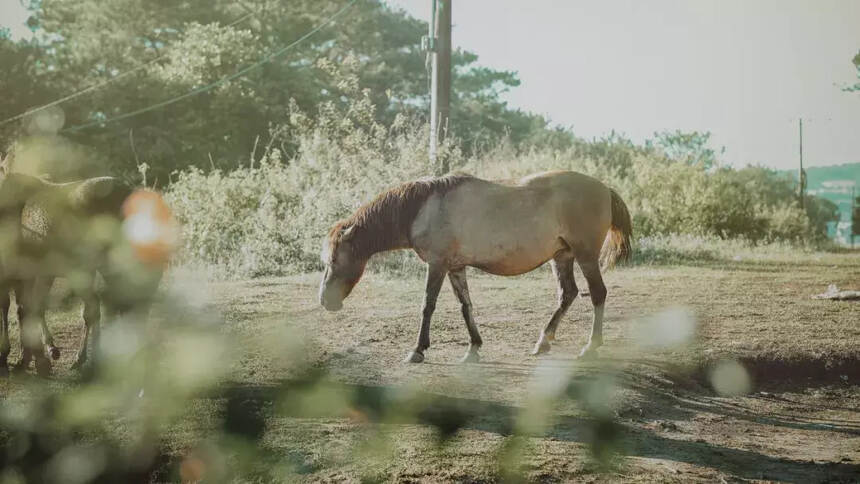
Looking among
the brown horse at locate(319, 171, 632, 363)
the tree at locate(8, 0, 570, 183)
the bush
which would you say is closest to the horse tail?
the brown horse at locate(319, 171, 632, 363)

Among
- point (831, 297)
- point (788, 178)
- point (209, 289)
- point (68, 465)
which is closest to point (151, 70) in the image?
point (209, 289)

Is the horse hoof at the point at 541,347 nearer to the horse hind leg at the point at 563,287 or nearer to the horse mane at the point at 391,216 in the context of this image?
the horse hind leg at the point at 563,287

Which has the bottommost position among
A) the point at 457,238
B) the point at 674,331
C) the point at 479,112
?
the point at 674,331

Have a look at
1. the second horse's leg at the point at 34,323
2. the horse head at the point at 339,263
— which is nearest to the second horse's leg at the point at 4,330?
the second horse's leg at the point at 34,323

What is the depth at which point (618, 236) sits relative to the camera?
712cm

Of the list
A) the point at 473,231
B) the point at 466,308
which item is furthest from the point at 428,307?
the point at 473,231

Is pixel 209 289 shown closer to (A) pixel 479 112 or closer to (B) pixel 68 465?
(B) pixel 68 465

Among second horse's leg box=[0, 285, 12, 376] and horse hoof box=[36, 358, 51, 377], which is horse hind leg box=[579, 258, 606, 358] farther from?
second horse's leg box=[0, 285, 12, 376]

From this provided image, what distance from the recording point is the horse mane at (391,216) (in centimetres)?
645

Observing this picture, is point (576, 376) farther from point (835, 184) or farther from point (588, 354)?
point (835, 184)

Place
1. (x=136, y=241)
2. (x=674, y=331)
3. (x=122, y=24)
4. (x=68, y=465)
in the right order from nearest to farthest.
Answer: (x=68, y=465)
(x=136, y=241)
(x=674, y=331)
(x=122, y=24)

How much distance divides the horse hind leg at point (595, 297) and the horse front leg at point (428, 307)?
122 cm

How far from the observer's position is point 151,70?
27.2 m

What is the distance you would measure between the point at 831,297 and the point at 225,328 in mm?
7334
